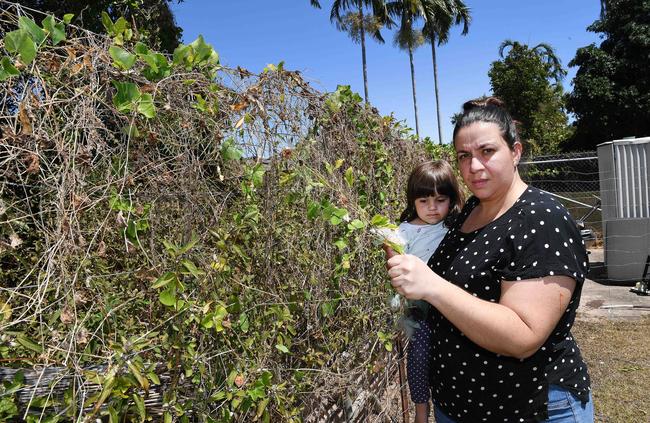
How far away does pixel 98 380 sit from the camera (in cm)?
103

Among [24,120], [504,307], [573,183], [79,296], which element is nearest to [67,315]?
[79,296]

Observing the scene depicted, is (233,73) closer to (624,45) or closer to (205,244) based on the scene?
(205,244)

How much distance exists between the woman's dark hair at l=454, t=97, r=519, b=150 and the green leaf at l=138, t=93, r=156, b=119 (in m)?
0.90

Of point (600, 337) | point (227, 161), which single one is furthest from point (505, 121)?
point (600, 337)

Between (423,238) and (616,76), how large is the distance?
781 inches

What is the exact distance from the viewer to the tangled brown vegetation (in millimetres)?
1101

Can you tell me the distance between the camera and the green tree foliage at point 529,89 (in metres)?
22.6

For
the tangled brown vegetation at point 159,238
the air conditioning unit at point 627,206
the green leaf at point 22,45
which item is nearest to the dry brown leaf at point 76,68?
the tangled brown vegetation at point 159,238

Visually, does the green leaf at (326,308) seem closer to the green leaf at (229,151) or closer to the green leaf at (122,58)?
the green leaf at (229,151)

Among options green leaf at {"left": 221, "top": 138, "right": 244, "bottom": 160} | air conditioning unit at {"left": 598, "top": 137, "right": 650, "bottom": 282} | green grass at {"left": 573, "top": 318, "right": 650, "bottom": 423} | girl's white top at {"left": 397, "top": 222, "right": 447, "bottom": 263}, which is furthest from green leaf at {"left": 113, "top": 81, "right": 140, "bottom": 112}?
air conditioning unit at {"left": 598, "top": 137, "right": 650, "bottom": 282}

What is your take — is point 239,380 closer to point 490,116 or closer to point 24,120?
point 24,120

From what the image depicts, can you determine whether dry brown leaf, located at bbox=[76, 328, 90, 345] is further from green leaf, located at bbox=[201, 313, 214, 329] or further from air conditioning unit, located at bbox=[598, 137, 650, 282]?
air conditioning unit, located at bbox=[598, 137, 650, 282]

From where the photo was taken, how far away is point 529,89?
22.7 meters

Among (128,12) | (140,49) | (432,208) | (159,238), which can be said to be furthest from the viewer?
(128,12)
